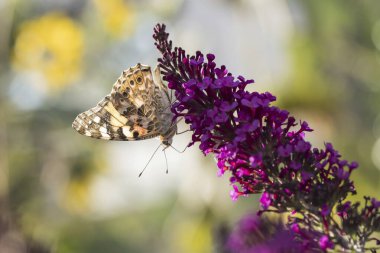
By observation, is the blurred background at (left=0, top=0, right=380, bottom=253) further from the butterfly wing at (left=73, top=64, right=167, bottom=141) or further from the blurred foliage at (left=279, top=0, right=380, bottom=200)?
the butterfly wing at (left=73, top=64, right=167, bottom=141)

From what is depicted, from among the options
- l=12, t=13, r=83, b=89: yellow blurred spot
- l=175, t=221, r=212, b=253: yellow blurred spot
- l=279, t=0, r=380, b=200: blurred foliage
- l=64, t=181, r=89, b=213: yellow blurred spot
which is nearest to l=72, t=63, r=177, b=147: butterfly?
l=279, t=0, r=380, b=200: blurred foliage

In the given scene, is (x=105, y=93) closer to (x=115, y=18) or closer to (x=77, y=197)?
(x=115, y=18)

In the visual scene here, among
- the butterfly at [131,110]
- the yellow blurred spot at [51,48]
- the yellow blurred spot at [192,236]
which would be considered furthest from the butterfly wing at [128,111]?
the yellow blurred spot at [51,48]

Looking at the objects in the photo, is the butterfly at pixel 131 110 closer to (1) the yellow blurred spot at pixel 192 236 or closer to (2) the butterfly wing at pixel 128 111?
(2) the butterfly wing at pixel 128 111

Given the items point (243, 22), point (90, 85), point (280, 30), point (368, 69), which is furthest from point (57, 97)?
point (368, 69)

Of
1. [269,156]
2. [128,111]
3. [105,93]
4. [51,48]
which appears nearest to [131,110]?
[128,111]

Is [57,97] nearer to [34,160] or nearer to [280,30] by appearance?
[34,160]
